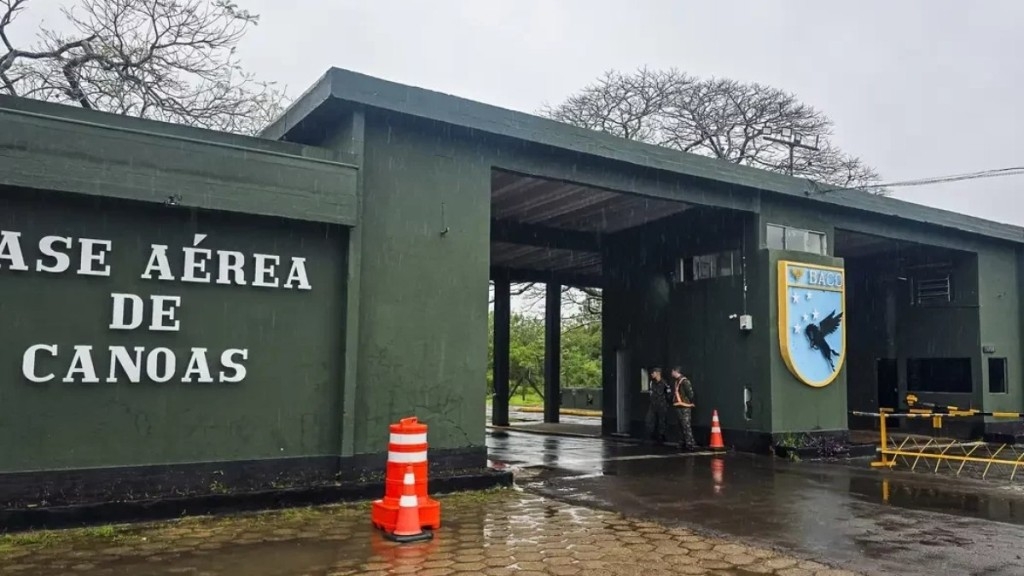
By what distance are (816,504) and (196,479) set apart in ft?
23.3

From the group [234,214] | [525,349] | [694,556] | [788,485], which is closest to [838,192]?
[788,485]

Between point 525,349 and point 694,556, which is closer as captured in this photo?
point 694,556

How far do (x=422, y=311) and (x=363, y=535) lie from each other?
339 cm

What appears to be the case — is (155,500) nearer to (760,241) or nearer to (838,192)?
(760,241)

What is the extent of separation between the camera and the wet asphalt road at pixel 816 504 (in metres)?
6.78

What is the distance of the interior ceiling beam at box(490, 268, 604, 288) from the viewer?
21.6 metres

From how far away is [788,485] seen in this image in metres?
10.6

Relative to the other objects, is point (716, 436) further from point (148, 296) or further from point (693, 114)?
point (693, 114)

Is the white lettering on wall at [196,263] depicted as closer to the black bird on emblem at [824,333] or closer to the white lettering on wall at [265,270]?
the white lettering on wall at [265,270]

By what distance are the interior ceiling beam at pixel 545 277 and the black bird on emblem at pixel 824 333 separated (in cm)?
748

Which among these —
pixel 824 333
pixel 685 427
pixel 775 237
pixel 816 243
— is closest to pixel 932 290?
pixel 816 243

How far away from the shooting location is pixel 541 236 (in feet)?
55.8

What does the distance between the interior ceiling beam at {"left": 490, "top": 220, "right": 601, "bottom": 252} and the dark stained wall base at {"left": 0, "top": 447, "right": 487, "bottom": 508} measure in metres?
7.05

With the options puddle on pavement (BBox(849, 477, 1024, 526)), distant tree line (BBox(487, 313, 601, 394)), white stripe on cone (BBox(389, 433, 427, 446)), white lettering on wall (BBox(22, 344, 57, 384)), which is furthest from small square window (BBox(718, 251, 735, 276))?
distant tree line (BBox(487, 313, 601, 394))
